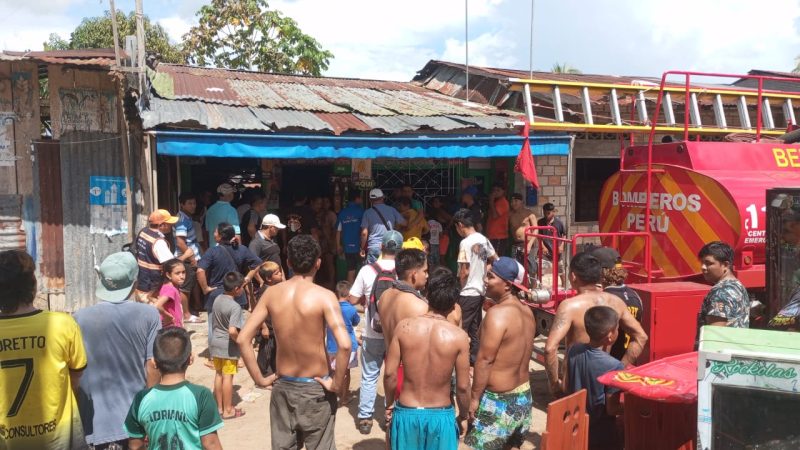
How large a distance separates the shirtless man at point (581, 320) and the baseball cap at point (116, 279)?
8.40 ft

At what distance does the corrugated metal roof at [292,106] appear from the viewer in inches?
308

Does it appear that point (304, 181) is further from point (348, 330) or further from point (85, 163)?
point (348, 330)

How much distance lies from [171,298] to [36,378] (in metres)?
2.54

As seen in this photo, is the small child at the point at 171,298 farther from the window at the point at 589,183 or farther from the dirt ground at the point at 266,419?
the window at the point at 589,183

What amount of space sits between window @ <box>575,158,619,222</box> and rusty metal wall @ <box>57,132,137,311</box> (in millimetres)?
7529

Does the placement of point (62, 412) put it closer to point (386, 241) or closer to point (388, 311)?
point (388, 311)

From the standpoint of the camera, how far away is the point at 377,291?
5.16 metres

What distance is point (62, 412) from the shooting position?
310 cm

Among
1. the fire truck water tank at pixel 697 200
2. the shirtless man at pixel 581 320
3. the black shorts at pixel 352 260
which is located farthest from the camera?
the black shorts at pixel 352 260

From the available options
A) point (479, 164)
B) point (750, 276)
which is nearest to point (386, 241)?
point (750, 276)

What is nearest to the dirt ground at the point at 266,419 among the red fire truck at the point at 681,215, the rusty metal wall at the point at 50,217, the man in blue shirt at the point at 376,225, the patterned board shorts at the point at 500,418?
the red fire truck at the point at 681,215

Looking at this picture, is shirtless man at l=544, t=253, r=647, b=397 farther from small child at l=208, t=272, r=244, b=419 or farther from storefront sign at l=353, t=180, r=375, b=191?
storefront sign at l=353, t=180, r=375, b=191

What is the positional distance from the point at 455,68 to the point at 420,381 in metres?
9.36

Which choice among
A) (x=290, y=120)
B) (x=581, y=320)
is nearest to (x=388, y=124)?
(x=290, y=120)
